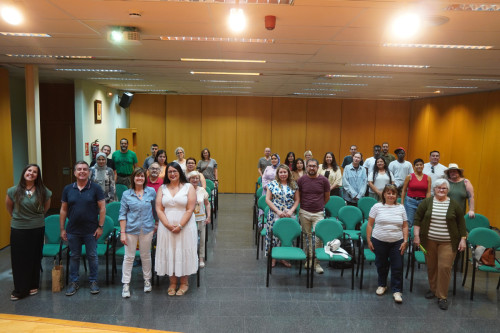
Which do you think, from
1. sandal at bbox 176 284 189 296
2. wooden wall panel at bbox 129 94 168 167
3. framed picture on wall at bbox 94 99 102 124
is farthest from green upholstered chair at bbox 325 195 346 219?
wooden wall panel at bbox 129 94 168 167

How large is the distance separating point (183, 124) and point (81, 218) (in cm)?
933

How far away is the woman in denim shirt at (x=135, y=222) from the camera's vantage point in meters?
5.09

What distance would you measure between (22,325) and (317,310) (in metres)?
3.35

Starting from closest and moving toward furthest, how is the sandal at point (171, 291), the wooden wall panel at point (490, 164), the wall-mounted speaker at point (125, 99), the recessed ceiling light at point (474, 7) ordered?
the recessed ceiling light at point (474, 7), the sandal at point (171, 291), the wooden wall panel at point (490, 164), the wall-mounted speaker at point (125, 99)

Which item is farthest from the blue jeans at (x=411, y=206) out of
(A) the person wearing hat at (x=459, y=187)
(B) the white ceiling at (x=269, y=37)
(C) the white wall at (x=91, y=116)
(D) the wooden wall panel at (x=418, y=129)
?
(C) the white wall at (x=91, y=116)

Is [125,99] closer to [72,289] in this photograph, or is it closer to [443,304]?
[72,289]

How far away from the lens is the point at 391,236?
514 centimetres

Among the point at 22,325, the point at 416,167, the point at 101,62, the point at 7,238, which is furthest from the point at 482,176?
the point at 7,238

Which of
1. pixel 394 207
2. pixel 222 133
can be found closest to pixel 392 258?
pixel 394 207

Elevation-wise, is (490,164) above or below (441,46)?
below

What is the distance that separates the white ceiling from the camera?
11.9 ft

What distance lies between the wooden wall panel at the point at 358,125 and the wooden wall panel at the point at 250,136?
2.82 m

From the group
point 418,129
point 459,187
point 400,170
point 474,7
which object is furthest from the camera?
point 418,129

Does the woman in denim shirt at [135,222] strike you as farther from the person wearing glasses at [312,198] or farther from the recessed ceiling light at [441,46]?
the recessed ceiling light at [441,46]
